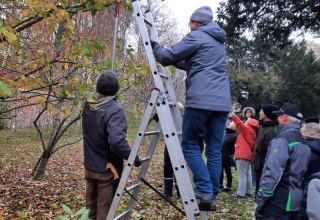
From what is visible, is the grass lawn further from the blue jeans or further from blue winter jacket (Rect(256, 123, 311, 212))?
blue winter jacket (Rect(256, 123, 311, 212))

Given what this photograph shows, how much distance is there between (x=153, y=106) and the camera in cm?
351

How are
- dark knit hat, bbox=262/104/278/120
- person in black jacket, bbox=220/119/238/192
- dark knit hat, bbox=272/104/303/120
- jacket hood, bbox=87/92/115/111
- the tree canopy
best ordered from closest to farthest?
dark knit hat, bbox=272/104/303/120 < jacket hood, bbox=87/92/115/111 < dark knit hat, bbox=262/104/278/120 < person in black jacket, bbox=220/119/238/192 < the tree canopy

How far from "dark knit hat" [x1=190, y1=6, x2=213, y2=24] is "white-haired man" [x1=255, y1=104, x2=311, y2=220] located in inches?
54.5

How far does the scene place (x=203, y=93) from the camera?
3494mm

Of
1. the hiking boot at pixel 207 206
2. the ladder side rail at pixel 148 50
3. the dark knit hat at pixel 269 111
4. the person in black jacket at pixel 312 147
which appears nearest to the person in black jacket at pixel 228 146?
the dark knit hat at pixel 269 111

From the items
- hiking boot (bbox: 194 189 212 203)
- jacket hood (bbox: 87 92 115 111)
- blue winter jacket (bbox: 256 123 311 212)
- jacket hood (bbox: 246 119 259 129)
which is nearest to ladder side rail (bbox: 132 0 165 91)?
jacket hood (bbox: 87 92 115 111)

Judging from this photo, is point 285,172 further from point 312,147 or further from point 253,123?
point 253,123

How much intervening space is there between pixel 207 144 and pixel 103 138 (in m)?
1.13

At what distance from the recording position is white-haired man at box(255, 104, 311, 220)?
12.2 ft

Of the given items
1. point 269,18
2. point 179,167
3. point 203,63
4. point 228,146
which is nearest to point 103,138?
point 179,167

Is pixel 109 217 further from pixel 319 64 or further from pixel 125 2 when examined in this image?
pixel 319 64

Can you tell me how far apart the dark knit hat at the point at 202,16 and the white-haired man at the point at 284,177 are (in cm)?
138

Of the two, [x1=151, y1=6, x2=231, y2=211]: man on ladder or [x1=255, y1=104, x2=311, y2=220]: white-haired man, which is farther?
[x1=255, y1=104, x2=311, y2=220]: white-haired man

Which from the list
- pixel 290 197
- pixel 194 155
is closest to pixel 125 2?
pixel 194 155
